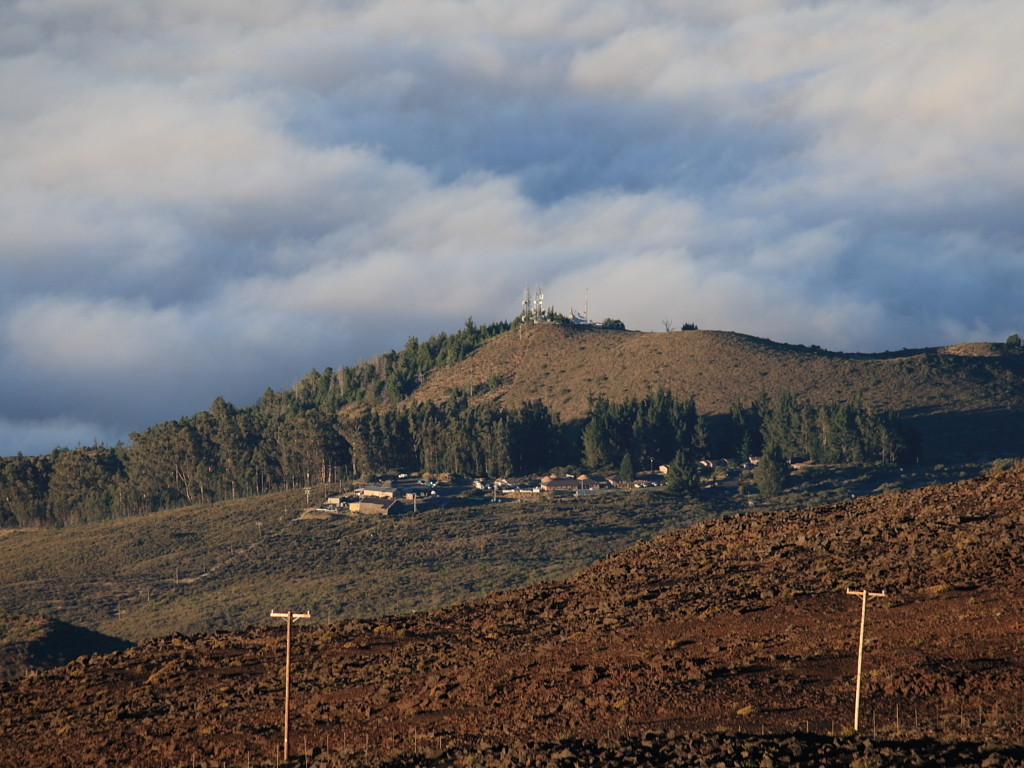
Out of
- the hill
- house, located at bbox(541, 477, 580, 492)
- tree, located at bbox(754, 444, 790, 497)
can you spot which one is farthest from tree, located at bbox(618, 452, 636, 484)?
the hill

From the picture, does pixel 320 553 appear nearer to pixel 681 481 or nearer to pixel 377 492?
pixel 377 492

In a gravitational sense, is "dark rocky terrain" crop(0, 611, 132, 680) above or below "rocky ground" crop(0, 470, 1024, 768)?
below

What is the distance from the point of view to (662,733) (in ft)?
91.3

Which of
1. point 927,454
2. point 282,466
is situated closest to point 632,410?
point 927,454

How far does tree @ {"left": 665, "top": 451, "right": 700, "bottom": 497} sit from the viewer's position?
138750 mm

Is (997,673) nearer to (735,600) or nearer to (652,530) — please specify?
(735,600)

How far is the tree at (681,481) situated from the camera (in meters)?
139

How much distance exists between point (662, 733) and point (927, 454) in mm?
134281

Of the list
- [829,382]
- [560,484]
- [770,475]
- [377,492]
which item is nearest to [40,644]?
[377,492]

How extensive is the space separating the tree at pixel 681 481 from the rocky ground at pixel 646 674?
80611 mm

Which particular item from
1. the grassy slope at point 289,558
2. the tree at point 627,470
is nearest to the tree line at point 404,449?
the tree at point 627,470

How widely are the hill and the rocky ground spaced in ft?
371

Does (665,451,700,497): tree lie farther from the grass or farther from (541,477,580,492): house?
(541,477,580,492): house

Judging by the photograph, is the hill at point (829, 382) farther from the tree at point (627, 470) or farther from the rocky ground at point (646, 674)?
the rocky ground at point (646, 674)
